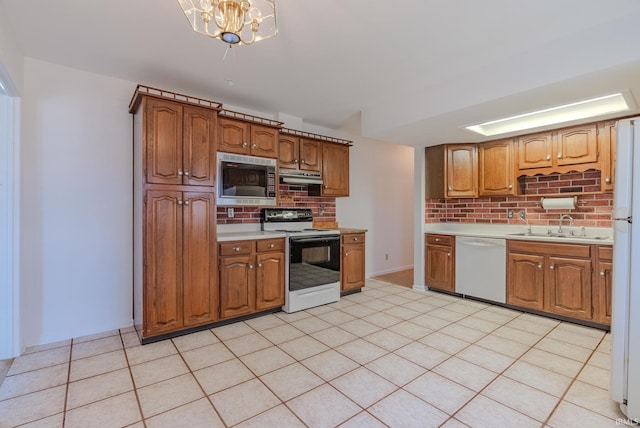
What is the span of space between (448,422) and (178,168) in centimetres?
279

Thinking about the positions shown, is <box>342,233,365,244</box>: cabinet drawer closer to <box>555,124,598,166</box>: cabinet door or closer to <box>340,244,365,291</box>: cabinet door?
<box>340,244,365,291</box>: cabinet door

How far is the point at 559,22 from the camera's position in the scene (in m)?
2.05

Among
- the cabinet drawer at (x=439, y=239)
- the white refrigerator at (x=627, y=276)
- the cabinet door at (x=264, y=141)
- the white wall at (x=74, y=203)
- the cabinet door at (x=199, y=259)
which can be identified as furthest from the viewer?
the cabinet drawer at (x=439, y=239)

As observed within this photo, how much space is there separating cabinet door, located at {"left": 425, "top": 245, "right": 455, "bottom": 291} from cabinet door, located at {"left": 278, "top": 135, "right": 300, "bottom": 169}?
7.64 ft

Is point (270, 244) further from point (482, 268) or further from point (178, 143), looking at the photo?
point (482, 268)

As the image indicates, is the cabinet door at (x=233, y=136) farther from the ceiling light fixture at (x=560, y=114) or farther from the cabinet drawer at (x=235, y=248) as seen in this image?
the ceiling light fixture at (x=560, y=114)

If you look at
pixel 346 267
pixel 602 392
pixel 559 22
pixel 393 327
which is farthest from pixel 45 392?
pixel 559 22

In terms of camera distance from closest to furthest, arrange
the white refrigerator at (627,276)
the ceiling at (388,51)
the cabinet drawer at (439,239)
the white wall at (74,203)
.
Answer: the white refrigerator at (627,276), the ceiling at (388,51), the white wall at (74,203), the cabinet drawer at (439,239)

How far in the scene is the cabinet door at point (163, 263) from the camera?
259 centimetres

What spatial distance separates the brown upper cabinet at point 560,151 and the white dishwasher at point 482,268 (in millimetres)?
996

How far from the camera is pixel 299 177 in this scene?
3924mm

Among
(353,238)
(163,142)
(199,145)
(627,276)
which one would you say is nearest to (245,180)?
(199,145)

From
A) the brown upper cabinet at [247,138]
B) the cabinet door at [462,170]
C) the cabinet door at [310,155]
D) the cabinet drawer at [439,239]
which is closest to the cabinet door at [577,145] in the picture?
the cabinet door at [462,170]

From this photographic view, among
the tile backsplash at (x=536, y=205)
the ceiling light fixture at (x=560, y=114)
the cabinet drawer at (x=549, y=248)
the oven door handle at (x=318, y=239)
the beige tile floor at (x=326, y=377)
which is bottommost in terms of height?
the beige tile floor at (x=326, y=377)
